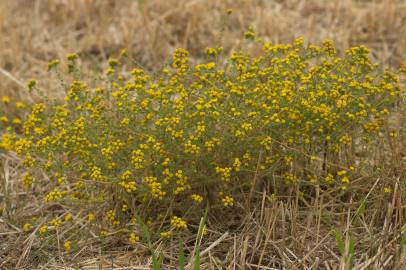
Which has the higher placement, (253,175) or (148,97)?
(148,97)

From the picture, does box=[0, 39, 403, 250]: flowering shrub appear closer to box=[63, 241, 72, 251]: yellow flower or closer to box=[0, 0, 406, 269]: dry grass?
box=[63, 241, 72, 251]: yellow flower

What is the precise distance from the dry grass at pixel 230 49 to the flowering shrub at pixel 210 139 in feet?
0.54

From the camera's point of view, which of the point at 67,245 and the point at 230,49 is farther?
the point at 230,49

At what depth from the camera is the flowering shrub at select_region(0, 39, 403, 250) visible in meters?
3.41

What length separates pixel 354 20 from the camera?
21.2 ft

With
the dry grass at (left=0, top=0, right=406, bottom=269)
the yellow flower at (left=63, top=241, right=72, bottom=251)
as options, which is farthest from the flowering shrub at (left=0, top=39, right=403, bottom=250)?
the dry grass at (left=0, top=0, right=406, bottom=269)

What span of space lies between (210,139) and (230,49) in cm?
281

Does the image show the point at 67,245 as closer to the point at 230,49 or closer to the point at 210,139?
the point at 210,139

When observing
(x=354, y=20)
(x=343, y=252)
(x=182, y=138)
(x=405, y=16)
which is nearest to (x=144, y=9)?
(x=354, y=20)

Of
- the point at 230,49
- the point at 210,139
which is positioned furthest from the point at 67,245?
the point at 230,49

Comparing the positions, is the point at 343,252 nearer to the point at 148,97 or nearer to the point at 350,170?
the point at 350,170

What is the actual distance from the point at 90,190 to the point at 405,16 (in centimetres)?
416

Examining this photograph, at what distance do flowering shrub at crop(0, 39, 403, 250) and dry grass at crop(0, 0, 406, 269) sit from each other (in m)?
0.16

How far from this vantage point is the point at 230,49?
614 centimetres
